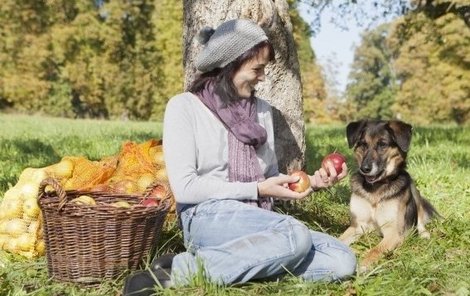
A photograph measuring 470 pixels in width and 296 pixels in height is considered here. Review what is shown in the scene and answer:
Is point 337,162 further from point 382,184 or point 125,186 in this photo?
point 125,186

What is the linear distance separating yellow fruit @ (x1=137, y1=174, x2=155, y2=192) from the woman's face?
139cm

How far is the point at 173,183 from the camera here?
12.0ft

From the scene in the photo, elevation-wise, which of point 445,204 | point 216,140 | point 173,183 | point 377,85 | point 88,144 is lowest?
point 377,85

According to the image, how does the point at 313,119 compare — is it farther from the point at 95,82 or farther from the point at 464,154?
the point at 464,154

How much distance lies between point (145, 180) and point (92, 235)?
139 cm

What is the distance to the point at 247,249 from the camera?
345cm

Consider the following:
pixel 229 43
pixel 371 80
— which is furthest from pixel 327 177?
pixel 371 80

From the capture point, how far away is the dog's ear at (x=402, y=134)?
Result: 4734 mm

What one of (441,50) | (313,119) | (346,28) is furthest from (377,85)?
(346,28)

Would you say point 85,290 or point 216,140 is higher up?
point 216,140

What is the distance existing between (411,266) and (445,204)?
249cm

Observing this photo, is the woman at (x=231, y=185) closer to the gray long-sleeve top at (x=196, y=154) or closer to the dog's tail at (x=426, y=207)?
the gray long-sleeve top at (x=196, y=154)

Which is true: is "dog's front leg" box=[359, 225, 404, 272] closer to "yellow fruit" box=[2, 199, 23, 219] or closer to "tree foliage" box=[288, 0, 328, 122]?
"yellow fruit" box=[2, 199, 23, 219]

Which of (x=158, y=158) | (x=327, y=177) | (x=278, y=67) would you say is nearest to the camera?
(x=327, y=177)
